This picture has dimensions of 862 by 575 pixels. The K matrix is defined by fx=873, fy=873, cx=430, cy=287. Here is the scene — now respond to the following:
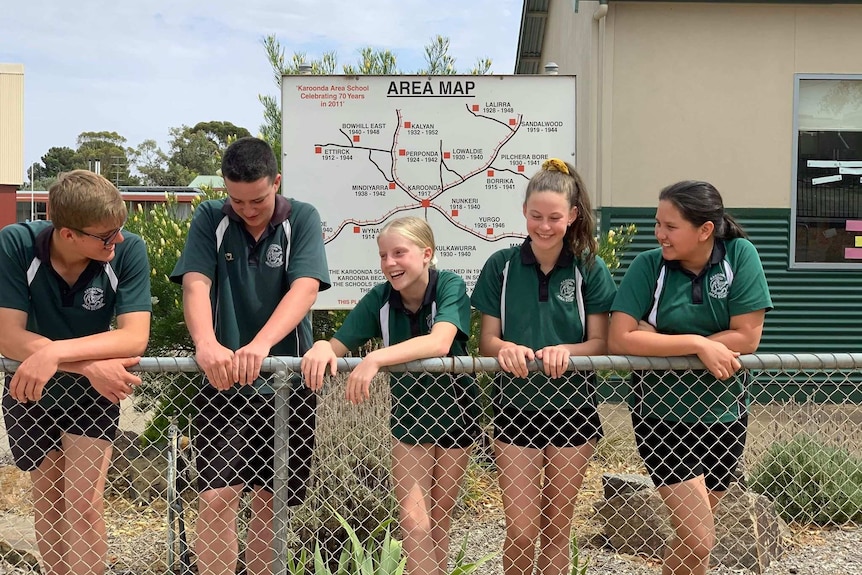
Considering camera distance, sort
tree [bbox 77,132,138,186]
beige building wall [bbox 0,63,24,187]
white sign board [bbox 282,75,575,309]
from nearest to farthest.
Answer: white sign board [bbox 282,75,575,309] → beige building wall [bbox 0,63,24,187] → tree [bbox 77,132,138,186]

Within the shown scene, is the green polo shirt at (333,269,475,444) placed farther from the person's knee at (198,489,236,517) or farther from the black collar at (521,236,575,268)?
the person's knee at (198,489,236,517)

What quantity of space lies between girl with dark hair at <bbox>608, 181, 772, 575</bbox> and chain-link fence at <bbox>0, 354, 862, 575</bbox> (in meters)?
0.01

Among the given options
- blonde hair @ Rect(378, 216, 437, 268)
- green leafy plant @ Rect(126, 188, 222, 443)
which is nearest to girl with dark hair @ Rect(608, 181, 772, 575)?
blonde hair @ Rect(378, 216, 437, 268)

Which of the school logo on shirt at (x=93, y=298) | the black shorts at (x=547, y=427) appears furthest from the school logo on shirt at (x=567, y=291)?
the school logo on shirt at (x=93, y=298)

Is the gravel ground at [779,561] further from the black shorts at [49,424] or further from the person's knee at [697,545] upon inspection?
the black shorts at [49,424]

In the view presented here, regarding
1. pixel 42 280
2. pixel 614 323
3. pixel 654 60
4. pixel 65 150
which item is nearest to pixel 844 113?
pixel 654 60

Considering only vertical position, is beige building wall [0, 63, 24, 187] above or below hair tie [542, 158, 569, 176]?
above

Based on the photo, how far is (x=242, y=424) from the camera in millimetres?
3082

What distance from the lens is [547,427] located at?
303 centimetres

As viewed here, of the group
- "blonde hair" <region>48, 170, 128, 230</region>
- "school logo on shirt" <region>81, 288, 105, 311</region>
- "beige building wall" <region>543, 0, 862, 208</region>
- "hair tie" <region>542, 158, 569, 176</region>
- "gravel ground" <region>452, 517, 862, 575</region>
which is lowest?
"gravel ground" <region>452, 517, 862, 575</region>

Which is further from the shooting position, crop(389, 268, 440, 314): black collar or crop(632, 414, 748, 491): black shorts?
crop(389, 268, 440, 314): black collar

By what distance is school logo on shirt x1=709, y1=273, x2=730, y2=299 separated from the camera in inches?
117

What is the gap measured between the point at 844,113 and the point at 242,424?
6766 mm

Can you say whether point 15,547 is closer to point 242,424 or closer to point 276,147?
point 242,424
